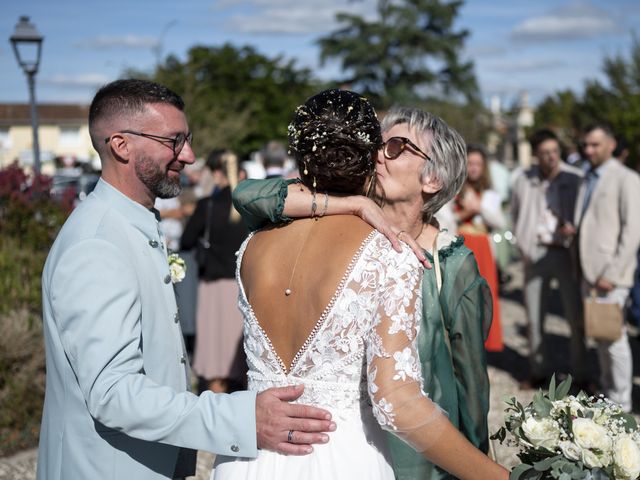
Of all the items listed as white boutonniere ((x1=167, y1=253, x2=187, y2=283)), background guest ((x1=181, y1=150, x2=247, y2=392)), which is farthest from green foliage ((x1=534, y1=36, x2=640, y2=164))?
white boutonniere ((x1=167, y1=253, x2=187, y2=283))

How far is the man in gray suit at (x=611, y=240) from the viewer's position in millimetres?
6137

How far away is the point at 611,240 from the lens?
6.25 metres

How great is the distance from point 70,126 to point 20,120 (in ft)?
14.9

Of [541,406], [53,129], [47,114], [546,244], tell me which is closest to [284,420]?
[541,406]

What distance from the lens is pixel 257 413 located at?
2.14 metres

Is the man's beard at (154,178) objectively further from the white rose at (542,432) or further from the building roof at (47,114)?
the building roof at (47,114)

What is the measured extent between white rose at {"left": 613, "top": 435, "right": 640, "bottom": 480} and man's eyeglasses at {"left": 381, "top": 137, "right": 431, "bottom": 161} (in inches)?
49.9

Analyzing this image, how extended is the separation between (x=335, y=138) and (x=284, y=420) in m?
0.87

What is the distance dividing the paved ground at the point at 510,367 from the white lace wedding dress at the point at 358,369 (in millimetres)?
2973

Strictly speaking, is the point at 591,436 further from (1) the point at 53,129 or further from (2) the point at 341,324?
(1) the point at 53,129

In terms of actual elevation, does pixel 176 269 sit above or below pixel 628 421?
above

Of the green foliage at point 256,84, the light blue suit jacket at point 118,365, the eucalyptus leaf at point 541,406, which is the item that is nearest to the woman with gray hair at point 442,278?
the eucalyptus leaf at point 541,406

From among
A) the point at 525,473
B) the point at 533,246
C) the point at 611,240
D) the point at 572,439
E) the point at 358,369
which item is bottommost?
the point at 533,246

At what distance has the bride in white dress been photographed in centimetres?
207
